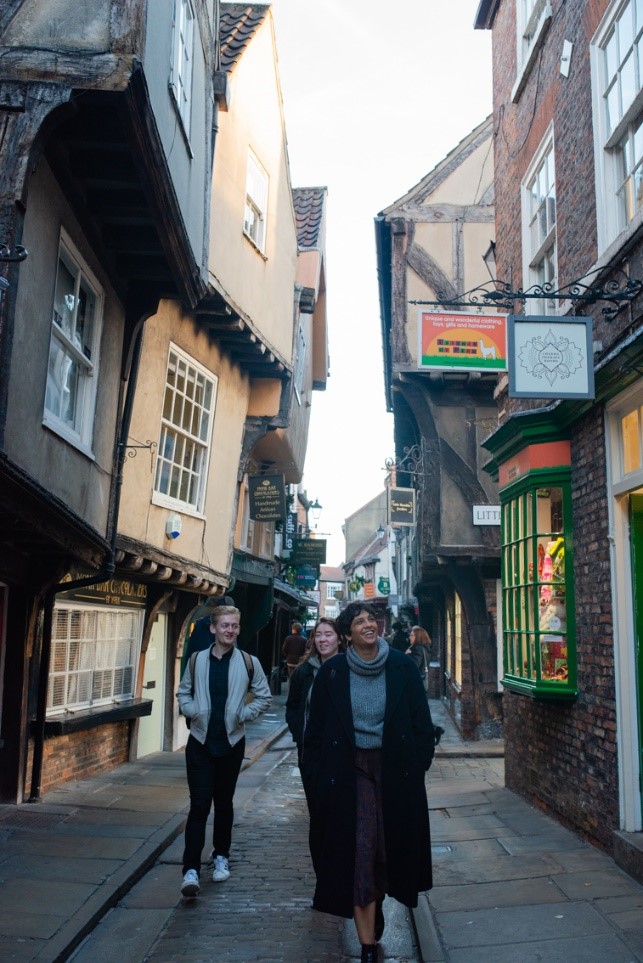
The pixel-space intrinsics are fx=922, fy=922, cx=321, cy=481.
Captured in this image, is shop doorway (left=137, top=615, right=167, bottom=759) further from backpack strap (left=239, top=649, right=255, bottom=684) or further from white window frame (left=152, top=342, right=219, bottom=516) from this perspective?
backpack strap (left=239, top=649, right=255, bottom=684)

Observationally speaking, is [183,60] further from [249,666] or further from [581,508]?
[249,666]

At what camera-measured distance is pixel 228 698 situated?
6086 mm

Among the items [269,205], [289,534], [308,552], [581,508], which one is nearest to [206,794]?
[581,508]

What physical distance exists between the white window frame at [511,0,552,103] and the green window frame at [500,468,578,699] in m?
4.62

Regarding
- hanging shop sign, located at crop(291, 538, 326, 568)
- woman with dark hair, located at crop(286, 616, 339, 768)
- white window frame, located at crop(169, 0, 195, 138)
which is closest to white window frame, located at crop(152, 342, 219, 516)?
white window frame, located at crop(169, 0, 195, 138)

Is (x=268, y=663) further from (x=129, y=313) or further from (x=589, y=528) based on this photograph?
(x=589, y=528)

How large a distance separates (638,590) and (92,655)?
6.14 metres

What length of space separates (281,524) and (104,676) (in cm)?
1484

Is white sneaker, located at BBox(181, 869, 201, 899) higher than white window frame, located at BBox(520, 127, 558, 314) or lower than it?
lower

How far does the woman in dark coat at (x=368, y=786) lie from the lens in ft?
14.8

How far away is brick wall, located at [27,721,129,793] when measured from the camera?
8883mm

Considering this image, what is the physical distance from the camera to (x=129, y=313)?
9422 millimetres

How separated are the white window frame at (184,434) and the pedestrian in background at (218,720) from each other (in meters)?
5.10

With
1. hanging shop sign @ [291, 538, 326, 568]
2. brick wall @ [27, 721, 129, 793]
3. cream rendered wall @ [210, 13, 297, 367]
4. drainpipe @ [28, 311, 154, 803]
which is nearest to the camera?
drainpipe @ [28, 311, 154, 803]
